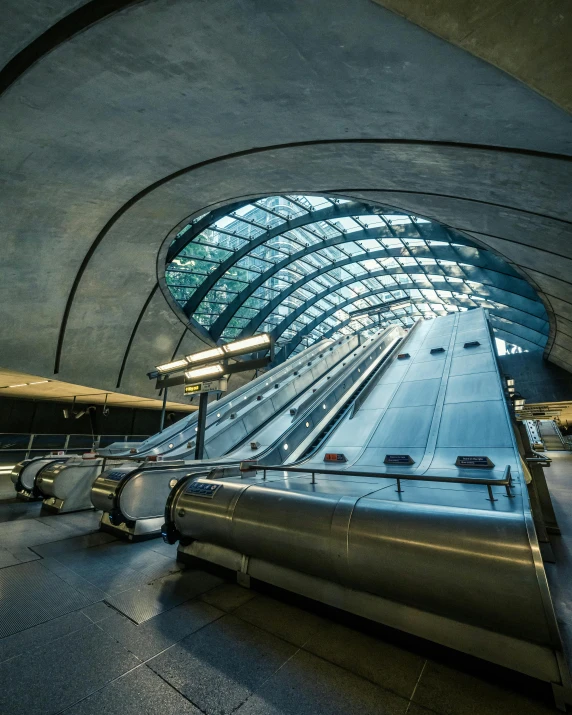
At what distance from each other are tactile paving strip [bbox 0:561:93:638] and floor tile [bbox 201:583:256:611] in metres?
1.15

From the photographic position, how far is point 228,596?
3199mm

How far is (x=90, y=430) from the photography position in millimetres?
22453

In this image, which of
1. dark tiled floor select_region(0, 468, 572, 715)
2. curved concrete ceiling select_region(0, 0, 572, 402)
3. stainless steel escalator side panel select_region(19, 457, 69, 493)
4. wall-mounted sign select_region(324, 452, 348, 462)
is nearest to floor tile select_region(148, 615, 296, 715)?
dark tiled floor select_region(0, 468, 572, 715)

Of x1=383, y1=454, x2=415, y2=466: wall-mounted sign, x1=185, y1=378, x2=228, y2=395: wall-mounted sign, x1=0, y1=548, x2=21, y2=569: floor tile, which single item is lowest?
x1=0, y1=548, x2=21, y2=569: floor tile

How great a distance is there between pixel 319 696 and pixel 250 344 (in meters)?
5.40

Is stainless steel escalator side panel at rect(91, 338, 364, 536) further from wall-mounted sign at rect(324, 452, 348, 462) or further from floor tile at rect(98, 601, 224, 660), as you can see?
wall-mounted sign at rect(324, 452, 348, 462)

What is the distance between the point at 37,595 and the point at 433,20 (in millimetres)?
5938

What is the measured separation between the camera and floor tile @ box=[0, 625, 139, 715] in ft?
6.21

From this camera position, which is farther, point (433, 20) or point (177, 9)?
point (177, 9)

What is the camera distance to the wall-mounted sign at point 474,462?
474cm

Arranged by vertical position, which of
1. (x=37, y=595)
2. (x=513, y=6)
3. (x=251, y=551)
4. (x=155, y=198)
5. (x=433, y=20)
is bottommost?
(x=37, y=595)

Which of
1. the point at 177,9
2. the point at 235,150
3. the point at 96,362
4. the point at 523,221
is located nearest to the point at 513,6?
the point at 177,9

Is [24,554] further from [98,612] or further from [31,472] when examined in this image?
[31,472]

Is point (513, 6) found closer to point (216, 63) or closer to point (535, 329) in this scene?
point (216, 63)
